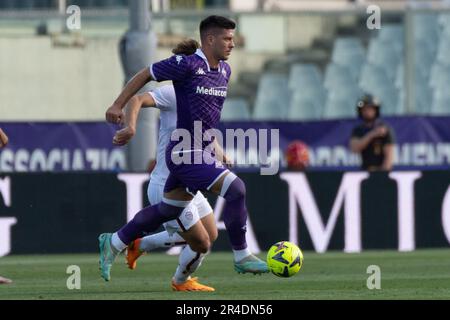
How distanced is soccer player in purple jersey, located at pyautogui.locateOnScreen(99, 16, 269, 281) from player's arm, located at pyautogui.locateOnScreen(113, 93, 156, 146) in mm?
134

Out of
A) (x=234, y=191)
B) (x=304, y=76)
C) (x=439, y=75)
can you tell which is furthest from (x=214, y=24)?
Result: (x=304, y=76)

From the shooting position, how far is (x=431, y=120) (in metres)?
23.5

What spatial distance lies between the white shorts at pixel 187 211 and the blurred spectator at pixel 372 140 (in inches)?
278

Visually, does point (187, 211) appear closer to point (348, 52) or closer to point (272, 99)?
point (272, 99)

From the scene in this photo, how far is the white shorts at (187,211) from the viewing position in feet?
43.6

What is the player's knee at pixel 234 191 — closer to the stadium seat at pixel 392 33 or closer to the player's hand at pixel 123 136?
the player's hand at pixel 123 136

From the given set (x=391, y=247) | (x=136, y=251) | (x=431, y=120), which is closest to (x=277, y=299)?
(x=136, y=251)

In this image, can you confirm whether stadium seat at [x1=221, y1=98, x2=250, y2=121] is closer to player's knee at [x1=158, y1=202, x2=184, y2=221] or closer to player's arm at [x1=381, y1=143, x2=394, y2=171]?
player's arm at [x1=381, y1=143, x2=394, y2=171]

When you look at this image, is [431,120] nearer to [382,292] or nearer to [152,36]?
[152,36]

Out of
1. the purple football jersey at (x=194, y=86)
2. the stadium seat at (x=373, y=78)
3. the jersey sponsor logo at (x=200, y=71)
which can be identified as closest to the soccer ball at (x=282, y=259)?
the purple football jersey at (x=194, y=86)

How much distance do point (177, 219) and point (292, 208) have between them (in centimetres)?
637

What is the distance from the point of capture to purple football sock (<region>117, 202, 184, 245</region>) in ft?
43.6

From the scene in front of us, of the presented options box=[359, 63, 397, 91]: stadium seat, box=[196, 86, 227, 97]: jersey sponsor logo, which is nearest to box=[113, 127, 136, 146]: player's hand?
box=[196, 86, 227, 97]: jersey sponsor logo
